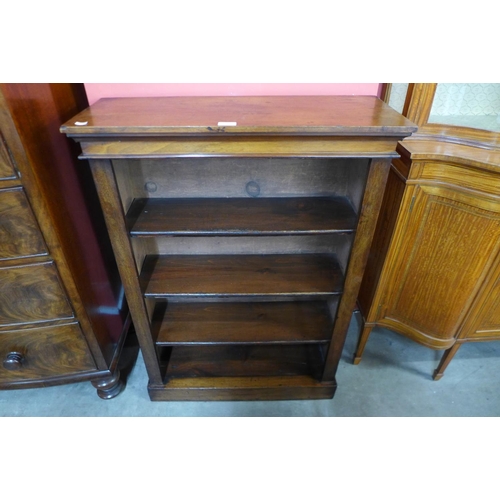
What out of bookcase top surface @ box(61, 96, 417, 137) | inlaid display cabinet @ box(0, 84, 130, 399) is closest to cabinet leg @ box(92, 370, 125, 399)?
inlaid display cabinet @ box(0, 84, 130, 399)

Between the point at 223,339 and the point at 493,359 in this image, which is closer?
the point at 223,339

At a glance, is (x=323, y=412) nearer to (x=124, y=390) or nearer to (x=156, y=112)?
(x=124, y=390)

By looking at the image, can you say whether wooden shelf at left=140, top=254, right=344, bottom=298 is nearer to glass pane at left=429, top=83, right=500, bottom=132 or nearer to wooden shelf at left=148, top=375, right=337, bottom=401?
wooden shelf at left=148, top=375, right=337, bottom=401

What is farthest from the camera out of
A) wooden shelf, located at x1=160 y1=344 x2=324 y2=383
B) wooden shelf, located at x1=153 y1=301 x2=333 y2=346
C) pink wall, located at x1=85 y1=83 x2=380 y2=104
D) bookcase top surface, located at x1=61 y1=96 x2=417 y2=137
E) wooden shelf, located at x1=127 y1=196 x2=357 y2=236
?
wooden shelf, located at x1=160 y1=344 x2=324 y2=383

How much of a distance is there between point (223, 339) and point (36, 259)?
618mm

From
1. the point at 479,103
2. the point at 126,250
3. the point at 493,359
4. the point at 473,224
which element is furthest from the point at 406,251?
the point at 126,250

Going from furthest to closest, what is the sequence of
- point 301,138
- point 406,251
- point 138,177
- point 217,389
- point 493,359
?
1. point 493,359
2. point 217,389
3. point 406,251
4. point 138,177
5. point 301,138

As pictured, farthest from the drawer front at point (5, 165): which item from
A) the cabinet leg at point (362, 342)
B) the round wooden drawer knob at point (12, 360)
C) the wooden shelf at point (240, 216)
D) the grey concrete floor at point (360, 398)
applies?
the cabinet leg at point (362, 342)

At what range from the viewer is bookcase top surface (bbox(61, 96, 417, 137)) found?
29.3 inches

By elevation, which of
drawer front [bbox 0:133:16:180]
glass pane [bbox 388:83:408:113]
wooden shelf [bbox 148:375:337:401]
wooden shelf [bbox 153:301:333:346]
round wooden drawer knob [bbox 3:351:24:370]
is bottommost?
wooden shelf [bbox 148:375:337:401]

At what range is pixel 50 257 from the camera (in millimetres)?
922

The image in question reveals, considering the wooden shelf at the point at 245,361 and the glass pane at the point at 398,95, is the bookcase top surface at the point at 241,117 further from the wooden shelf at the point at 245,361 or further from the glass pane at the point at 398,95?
A: the wooden shelf at the point at 245,361

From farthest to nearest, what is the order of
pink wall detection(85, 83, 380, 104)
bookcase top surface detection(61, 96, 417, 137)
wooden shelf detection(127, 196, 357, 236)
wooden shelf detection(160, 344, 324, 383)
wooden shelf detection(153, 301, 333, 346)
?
1. wooden shelf detection(160, 344, 324, 383)
2. wooden shelf detection(153, 301, 333, 346)
3. pink wall detection(85, 83, 380, 104)
4. wooden shelf detection(127, 196, 357, 236)
5. bookcase top surface detection(61, 96, 417, 137)

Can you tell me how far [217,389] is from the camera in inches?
50.9
